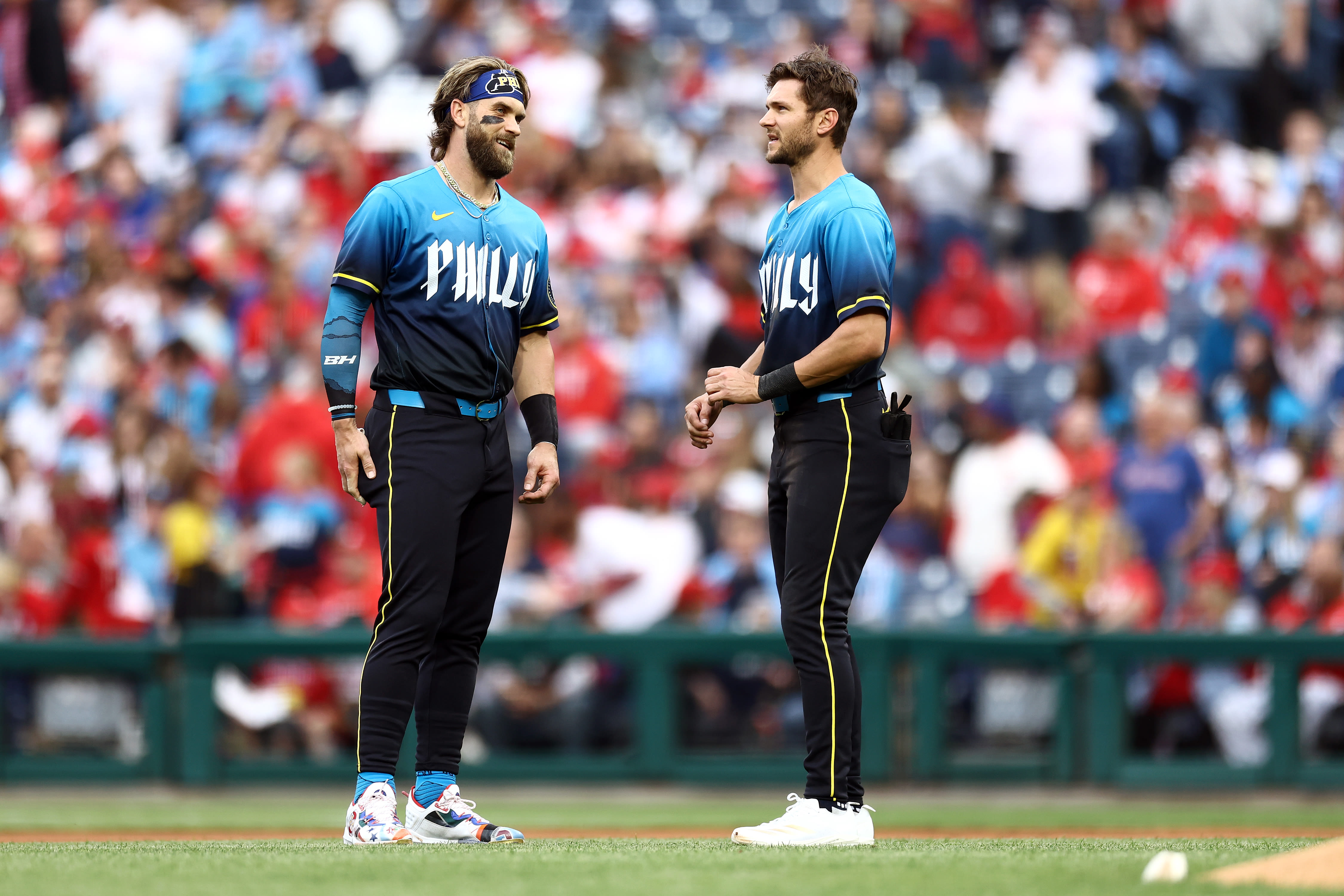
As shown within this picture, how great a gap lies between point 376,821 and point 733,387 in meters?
1.61

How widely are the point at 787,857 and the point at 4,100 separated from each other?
40.6ft

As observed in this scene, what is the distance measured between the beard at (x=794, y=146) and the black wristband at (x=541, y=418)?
1.02 metres

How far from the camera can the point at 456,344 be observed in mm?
5188

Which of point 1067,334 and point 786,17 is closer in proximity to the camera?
point 1067,334

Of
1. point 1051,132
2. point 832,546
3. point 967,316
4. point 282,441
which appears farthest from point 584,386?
point 832,546

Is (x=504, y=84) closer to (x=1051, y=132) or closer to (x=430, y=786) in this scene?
(x=430, y=786)

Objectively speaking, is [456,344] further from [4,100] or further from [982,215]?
[4,100]

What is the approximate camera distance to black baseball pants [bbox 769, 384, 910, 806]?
16.2 feet

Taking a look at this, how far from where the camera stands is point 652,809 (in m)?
8.64

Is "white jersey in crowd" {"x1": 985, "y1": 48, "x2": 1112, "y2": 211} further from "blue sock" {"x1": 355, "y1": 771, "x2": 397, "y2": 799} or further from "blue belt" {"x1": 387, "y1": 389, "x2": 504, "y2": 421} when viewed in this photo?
"blue sock" {"x1": 355, "y1": 771, "x2": 397, "y2": 799}

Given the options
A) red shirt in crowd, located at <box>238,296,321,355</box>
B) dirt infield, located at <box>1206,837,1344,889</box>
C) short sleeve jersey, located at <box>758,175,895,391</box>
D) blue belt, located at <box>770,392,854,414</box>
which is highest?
red shirt in crowd, located at <box>238,296,321,355</box>

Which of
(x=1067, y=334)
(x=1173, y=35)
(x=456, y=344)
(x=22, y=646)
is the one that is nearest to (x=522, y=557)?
(x=22, y=646)

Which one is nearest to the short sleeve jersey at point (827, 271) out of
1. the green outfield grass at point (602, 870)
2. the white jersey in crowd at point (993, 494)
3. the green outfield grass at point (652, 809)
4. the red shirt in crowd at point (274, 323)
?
the green outfield grass at point (602, 870)

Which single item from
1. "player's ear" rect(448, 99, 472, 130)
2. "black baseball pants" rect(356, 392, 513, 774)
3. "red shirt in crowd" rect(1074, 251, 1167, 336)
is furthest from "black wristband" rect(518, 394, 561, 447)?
"red shirt in crowd" rect(1074, 251, 1167, 336)
